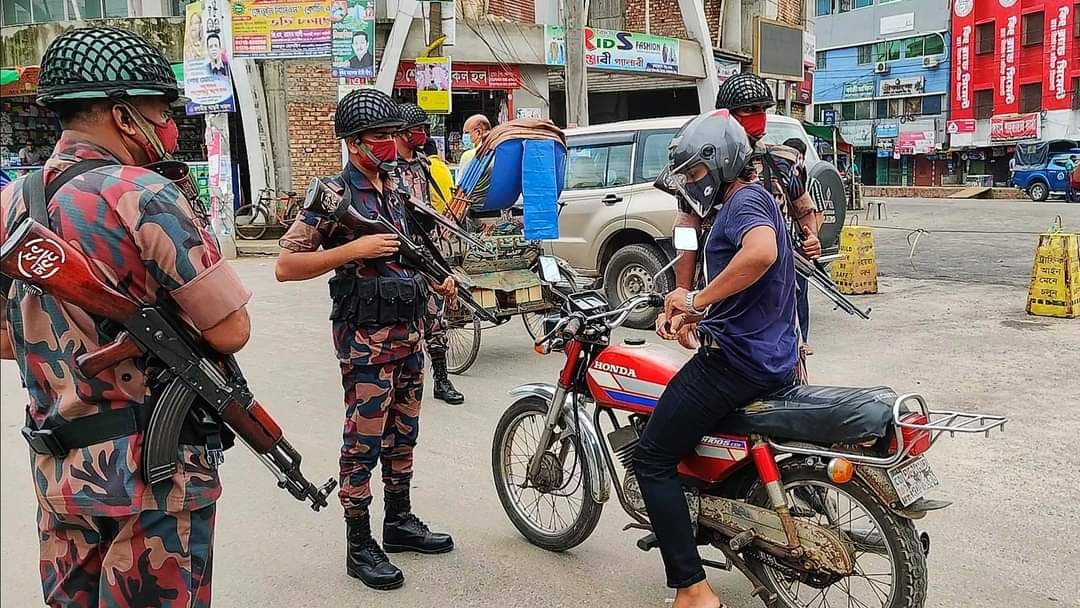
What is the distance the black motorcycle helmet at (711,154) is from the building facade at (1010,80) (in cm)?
3257

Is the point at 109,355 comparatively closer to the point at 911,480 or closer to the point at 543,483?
the point at 543,483

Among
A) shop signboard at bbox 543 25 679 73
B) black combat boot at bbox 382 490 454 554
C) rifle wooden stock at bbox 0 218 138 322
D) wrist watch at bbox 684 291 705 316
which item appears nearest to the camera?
rifle wooden stock at bbox 0 218 138 322

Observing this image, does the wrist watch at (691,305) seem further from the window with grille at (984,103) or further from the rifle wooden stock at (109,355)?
the window with grille at (984,103)

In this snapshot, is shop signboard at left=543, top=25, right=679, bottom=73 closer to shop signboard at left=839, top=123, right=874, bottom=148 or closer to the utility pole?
the utility pole

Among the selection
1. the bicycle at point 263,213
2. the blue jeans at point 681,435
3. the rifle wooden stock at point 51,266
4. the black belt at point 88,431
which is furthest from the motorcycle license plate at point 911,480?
the bicycle at point 263,213

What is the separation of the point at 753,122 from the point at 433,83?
32.2 feet

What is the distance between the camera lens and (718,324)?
3.04 metres

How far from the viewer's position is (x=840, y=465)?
110 inches

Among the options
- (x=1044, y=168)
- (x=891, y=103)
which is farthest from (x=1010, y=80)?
(x=1044, y=168)

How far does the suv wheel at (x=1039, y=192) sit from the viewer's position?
29048 mm

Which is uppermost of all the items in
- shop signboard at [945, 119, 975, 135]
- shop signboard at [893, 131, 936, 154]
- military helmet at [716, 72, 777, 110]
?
shop signboard at [945, 119, 975, 135]

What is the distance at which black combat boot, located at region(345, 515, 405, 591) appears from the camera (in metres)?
3.64

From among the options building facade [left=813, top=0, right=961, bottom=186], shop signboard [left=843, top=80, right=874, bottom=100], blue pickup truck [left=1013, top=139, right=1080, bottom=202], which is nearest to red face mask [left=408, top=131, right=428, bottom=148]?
blue pickup truck [left=1013, top=139, right=1080, bottom=202]

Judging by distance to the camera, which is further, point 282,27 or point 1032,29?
point 1032,29
